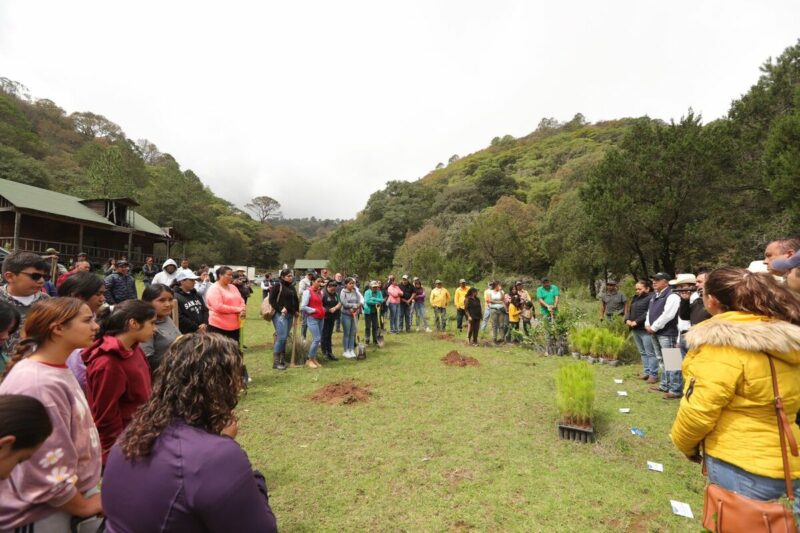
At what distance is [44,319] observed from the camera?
1.76 meters

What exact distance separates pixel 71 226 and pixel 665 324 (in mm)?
33258

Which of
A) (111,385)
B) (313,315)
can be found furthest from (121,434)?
(313,315)

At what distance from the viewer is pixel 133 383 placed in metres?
2.25

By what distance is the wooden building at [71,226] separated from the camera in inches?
889

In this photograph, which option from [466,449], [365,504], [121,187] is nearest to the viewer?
[365,504]

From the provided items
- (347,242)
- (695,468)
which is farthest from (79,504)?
(347,242)

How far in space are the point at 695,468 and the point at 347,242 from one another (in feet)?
99.1

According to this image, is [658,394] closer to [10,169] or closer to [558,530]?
[558,530]

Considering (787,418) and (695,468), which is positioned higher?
(787,418)

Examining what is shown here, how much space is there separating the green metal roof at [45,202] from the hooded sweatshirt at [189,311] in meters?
25.1

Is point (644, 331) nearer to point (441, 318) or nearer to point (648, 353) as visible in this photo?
point (648, 353)

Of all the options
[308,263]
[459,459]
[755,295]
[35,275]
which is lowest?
[459,459]

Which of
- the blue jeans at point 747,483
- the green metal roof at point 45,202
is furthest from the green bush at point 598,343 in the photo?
the green metal roof at point 45,202

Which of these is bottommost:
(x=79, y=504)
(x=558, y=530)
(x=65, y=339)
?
(x=558, y=530)
